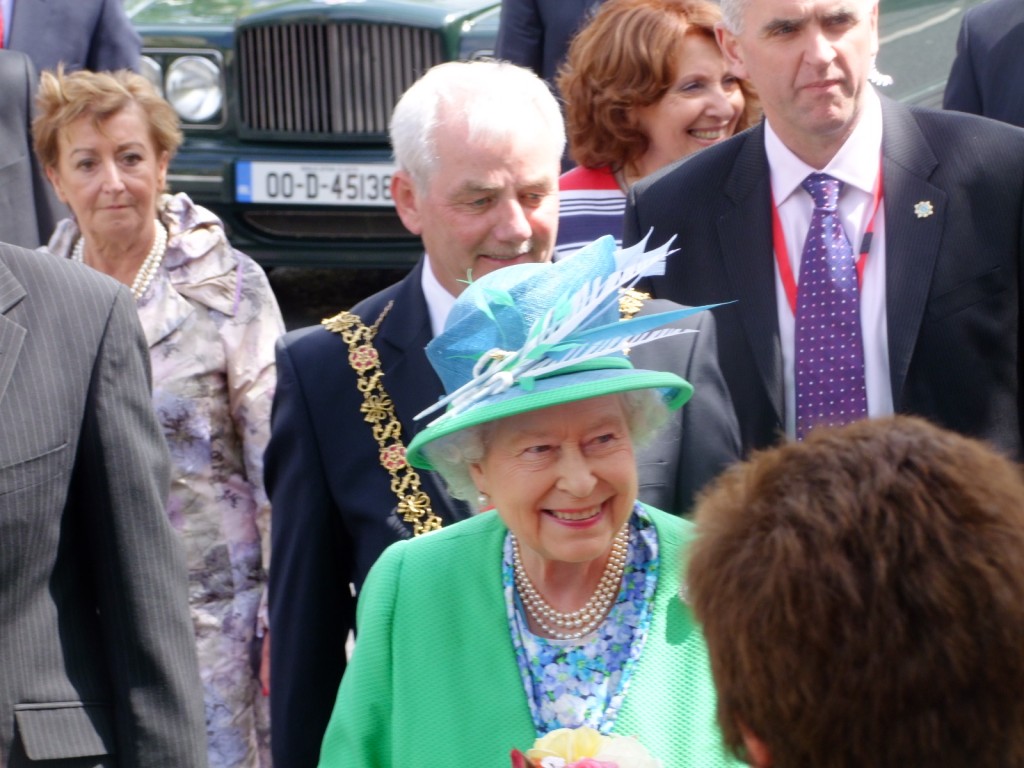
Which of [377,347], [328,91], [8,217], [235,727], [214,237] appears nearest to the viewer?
[377,347]

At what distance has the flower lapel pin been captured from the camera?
3.71 m

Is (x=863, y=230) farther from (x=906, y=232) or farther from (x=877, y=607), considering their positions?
(x=877, y=607)

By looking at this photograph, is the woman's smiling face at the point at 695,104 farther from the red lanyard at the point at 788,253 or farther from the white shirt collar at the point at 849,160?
the red lanyard at the point at 788,253

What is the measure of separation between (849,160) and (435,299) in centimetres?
94

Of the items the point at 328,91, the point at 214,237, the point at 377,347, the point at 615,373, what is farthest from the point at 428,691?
the point at 328,91

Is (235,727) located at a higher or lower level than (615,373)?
lower

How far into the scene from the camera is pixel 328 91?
902 centimetres

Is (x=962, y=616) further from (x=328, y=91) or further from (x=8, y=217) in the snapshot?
(x=328, y=91)

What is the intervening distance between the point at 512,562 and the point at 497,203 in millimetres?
985

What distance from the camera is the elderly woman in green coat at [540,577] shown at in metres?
2.65

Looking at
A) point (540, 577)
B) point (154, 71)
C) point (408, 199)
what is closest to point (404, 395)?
point (408, 199)

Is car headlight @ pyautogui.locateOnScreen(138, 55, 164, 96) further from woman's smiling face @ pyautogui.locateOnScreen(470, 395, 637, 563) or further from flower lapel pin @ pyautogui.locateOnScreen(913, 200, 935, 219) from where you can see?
woman's smiling face @ pyautogui.locateOnScreen(470, 395, 637, 563)

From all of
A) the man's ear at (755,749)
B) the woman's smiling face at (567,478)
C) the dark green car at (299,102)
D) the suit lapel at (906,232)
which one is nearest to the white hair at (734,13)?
the suit lapel at (906,232)

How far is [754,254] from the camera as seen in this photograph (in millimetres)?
3809
